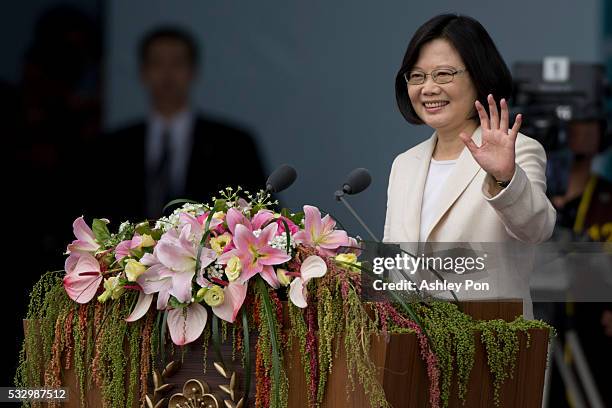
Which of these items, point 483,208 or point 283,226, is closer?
point 283,226

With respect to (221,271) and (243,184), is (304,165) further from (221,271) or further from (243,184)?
(221,271)

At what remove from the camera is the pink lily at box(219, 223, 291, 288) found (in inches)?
95.0

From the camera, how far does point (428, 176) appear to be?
3.08m

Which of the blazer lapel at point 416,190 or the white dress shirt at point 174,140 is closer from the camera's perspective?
the blazer lapel at point 416,190

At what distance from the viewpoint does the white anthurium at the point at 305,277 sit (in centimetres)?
237

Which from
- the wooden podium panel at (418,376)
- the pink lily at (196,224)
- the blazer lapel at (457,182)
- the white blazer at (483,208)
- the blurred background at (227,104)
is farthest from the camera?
the blurred background at (227,104)

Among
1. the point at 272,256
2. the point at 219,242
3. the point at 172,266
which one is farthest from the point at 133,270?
the point at 272,256

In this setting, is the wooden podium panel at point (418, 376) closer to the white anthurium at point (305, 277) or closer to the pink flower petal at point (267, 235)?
the white anthurium at point (305, 277)

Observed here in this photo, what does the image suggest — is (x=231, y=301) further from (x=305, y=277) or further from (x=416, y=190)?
(x=416, y=190)

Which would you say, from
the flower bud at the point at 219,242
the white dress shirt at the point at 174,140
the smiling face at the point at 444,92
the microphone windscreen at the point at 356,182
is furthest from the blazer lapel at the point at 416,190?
the white dress shirt at the point at 174,140

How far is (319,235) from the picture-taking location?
8.34ft

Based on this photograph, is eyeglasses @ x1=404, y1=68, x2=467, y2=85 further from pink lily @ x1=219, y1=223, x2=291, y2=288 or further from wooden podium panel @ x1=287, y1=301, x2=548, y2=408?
pink lily @ x1=219, y1=223, x2=291, y2=288

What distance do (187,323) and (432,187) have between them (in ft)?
2.93

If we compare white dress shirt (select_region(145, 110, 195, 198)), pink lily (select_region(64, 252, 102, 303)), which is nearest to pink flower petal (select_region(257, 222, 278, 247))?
pink lily (select_region(64, 252, 102, 303))
